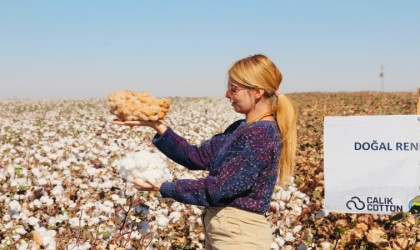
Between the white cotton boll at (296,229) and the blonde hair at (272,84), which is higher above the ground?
the blonde hair at (272,84)

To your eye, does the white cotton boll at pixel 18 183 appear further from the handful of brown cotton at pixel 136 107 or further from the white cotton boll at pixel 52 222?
the handful of brown cotton at pixel 136 107

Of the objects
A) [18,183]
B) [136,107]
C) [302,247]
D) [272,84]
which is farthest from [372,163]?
[18,183]

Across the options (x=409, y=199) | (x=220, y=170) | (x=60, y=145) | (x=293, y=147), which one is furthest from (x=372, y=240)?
(x=60, y=145)

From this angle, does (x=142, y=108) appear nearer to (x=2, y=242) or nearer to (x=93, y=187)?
(x=2, y=242)

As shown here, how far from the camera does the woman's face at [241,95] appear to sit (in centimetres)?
268

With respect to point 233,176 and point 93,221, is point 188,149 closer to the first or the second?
point 233,176

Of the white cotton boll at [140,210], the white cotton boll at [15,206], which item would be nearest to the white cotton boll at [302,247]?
the white cotton boll at [140,210]

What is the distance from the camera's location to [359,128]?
14.9 feet

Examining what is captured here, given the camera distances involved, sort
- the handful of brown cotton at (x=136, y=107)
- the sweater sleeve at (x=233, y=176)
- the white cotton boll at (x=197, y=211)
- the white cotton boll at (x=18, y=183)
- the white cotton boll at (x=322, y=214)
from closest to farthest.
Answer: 1. the sweater sleeve at (x=233, y=176)
2. the handful of brown cotton at (x=136, y=107)
3. the white cotton boll at (x=322, y=214)
4. the white cotton boll at (x=18, y=183)
5. the white cotton boll at (x=197, y=211)

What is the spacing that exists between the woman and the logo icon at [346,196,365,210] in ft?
6.38

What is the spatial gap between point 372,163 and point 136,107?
2388 millimetres

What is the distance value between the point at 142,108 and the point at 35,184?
2.47 m

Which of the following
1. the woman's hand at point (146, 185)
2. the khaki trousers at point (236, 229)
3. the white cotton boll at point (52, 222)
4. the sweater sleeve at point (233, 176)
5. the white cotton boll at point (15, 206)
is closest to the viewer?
the sweater sleeve at point (233, 176)

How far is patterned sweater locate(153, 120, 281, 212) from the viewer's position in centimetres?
249
